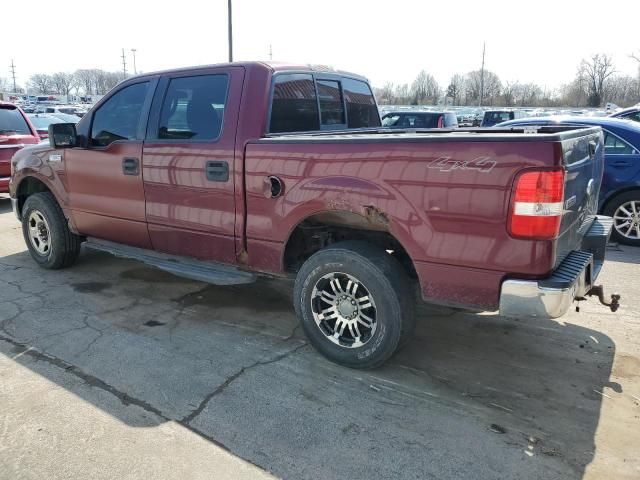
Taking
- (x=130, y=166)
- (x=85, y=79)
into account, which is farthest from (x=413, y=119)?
(x=85, y=79)

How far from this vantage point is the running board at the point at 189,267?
4.21 metres

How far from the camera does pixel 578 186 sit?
3258mm

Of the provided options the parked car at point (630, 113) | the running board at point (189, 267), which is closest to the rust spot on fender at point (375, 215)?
the running board at point (189, 267)

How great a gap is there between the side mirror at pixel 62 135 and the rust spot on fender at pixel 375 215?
10.8 ft

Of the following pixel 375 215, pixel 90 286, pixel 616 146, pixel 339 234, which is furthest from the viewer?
pixel 616 146

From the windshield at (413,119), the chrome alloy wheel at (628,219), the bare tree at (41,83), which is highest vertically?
the bare tree at (41,83)

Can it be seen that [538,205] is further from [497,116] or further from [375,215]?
[497,116]

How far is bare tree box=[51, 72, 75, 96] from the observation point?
5413 inches

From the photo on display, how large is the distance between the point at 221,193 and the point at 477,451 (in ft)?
8.20

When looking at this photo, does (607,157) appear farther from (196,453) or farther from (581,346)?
(196,453)

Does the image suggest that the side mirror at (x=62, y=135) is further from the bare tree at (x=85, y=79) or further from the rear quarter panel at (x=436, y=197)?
the bare tree at (x=85, y=79)

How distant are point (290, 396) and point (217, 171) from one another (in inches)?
69.5

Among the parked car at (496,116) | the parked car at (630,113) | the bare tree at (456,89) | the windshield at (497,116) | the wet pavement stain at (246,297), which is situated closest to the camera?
the wet pavement stain at (246,297)

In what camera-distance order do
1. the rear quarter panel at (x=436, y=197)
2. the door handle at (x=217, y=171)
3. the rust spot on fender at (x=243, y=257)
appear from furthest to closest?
the rust spot on fender at (x=243, y=257) → the door handle at (x=217, y=171) → the rear quarter panel at (x=436, y=197)
